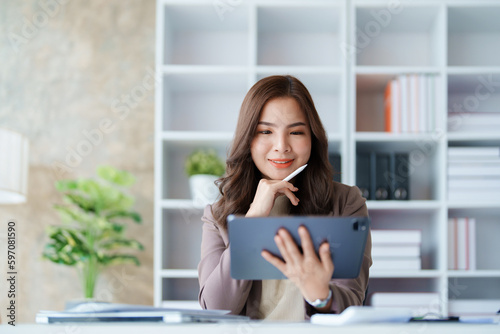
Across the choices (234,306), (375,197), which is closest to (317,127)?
(234,306)

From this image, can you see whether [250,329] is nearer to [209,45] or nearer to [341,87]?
[341,87]

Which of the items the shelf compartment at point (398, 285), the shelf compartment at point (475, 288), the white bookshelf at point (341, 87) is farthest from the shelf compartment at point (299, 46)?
the shelf compartment at point (475, 288)

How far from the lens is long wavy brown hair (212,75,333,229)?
5.18ft

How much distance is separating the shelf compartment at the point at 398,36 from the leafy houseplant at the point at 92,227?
1.49 meters

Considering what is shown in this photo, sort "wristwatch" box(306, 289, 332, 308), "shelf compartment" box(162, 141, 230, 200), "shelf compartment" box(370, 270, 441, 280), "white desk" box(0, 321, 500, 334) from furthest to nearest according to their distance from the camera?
"shelf compartment" box(162, 141, 230, 200), "shelf compartment" box(370, 270, 441, 280), "wristwatch" box(306, 289, 332, 308), "white desk" box(0, 321, 500, 334)

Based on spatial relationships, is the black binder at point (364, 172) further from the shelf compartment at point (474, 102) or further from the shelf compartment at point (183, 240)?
the shelf compartment at point (183, 240)

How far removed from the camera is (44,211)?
9.58 feet

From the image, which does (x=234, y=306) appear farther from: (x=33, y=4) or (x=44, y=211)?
(x=33, y=4)

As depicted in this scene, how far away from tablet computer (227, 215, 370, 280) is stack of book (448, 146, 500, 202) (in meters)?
1.65

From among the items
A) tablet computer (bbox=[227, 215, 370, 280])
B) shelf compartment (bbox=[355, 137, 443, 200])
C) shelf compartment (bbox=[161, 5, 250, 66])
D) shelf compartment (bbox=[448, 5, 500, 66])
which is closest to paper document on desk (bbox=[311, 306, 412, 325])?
tablet computer (bbox=[227, 215, 370, 280])

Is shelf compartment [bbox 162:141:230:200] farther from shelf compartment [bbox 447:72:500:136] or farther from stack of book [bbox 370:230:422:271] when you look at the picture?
shelf compartment [bbox 447:72:500:136]

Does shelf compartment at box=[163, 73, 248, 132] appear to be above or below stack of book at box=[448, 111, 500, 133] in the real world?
above

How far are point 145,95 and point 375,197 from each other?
1.42 metres

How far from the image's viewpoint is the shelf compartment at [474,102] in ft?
8.47
